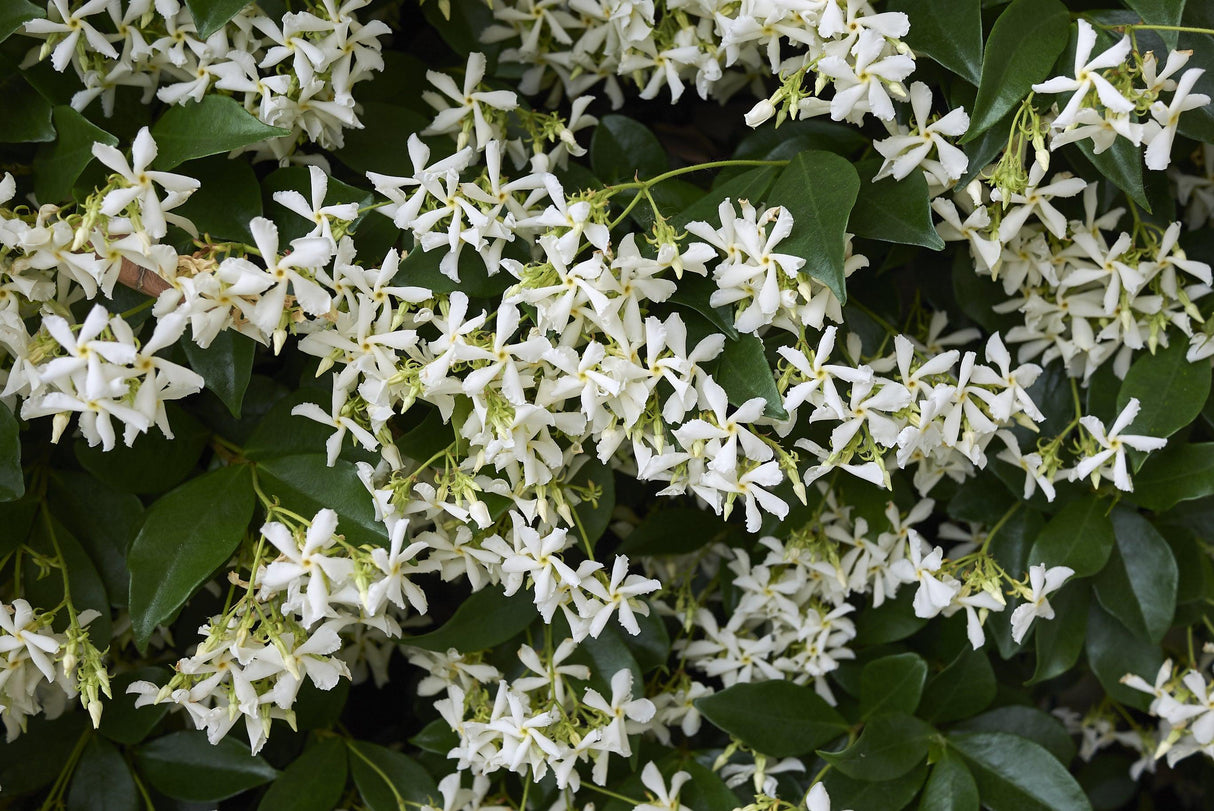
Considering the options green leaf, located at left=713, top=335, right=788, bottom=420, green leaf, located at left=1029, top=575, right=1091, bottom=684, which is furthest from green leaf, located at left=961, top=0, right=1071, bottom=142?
green leaf, located at left=1029, top=575, right=1091, bottom=684

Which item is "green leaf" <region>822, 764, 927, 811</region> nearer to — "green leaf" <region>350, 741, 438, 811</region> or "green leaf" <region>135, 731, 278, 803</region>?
"green leaf" <region>350, 741, 438, 811</region>

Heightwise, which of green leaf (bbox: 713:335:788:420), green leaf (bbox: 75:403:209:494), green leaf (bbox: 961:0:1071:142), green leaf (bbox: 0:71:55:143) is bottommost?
green leaf (bbox: 75:403:209:494)

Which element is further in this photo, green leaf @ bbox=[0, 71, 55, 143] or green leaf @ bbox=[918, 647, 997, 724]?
green leaf @ bbox=[918, 647, 997, 724]

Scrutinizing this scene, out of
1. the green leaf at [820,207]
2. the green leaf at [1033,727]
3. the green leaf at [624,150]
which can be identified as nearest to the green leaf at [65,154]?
the green leaf at [624,150]

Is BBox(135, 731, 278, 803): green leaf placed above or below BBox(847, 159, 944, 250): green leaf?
below

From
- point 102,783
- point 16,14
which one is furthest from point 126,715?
point 16,14

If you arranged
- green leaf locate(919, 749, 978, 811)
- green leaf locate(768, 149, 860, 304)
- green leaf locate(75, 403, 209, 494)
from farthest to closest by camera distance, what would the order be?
green leaf locate(919, 749, 978, 811), green leaf locate(75, 403, 209, 494), green leaf locate(768, 149, 860, 304)

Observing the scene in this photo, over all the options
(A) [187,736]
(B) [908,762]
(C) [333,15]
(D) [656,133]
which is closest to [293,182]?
(C) [333,15]

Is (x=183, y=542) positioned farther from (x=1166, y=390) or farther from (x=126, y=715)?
(x=1166, y=390)
